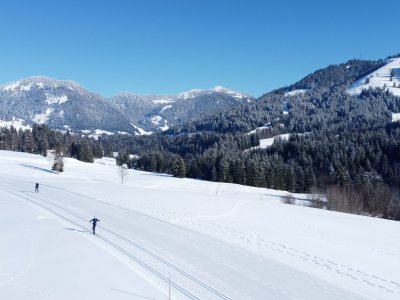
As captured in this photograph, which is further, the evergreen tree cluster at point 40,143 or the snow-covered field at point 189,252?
the evergreen tree cluster at point 40,143

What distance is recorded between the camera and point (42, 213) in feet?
132

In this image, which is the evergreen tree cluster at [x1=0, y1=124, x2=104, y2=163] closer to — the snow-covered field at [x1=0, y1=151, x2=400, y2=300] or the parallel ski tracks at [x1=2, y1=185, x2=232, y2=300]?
the snow-covered field at [x1=0, y1=151, x2=400, y2=300]

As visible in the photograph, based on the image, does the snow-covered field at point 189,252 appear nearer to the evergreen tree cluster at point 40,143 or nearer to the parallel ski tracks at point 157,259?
the parallel ski tracks at point 157,259

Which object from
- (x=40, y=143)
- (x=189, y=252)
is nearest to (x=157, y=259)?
(x=189, y=252)

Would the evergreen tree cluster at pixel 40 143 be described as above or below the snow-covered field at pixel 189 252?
above

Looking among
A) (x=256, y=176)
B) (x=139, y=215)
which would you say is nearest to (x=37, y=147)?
(x=256, y=176)

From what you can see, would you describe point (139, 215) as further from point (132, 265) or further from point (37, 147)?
point (37, 147)

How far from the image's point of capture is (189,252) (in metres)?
26.5

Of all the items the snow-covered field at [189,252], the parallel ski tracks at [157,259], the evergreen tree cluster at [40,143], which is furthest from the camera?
the evergreen tree cluster at [40,143]

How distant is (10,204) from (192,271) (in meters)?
32.9

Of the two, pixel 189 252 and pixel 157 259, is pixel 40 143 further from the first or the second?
pixel 157 259

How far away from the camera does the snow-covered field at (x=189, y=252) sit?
64.0 ft

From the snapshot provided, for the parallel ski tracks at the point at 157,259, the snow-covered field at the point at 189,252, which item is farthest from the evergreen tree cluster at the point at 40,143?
the parallel ski tracks at the point at 157,259

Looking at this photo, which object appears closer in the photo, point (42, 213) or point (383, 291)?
point (383, 291)
